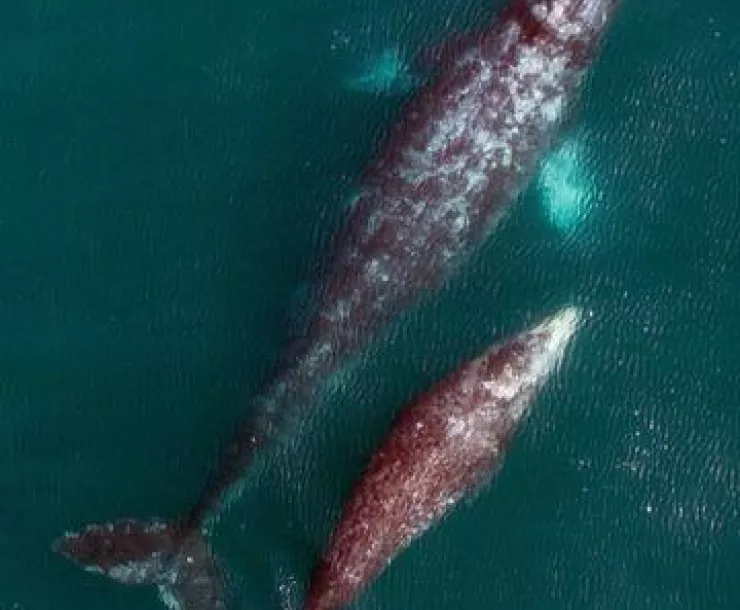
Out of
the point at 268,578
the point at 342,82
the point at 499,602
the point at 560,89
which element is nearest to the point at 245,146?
the point at 342,82

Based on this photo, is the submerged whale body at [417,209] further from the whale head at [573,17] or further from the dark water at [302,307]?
the dark water at [302,307]

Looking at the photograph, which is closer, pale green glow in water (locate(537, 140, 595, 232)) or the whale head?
the whale head

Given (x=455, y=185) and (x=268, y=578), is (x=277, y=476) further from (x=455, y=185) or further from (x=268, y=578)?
(x=455, y=185)

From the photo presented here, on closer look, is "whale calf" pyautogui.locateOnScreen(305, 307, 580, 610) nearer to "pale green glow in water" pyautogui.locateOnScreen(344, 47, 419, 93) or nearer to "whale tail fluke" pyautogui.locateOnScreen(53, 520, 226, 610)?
"whale tail fluke" pyautogui.locateOnScreen(53, 520, 226, 610)

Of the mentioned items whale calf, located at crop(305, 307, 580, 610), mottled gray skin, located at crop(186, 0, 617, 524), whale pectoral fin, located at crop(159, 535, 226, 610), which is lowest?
whale pectoral fin, located at crop(159, 535, 226, 610)

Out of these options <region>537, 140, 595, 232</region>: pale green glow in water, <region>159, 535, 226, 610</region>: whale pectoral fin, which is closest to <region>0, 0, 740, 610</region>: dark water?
<region>537, 140, 595, 232</region>: pale green glow in water

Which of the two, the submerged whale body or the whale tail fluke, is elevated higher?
the submerged whale body
